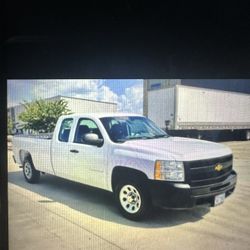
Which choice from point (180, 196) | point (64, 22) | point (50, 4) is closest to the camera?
point (180, 196)

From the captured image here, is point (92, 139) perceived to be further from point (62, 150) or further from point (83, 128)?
point (62, 150)

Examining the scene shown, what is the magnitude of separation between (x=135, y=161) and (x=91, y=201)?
0.36 m

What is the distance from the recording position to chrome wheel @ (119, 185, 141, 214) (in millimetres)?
1637

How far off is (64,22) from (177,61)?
74cm

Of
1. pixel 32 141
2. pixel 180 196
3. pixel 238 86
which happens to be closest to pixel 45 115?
pixel 32 141

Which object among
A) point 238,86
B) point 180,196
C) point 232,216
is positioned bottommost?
point 232,216

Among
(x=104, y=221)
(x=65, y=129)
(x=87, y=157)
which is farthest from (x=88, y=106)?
(x=104, y=221)

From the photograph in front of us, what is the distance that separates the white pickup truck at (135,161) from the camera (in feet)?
5.12

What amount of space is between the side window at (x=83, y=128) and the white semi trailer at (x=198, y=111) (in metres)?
0.33

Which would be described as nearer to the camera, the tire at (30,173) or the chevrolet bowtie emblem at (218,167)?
the chevrolet bowtie emblem at (218,167)

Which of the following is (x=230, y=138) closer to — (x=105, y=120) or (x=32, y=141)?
(x=105, y=120)

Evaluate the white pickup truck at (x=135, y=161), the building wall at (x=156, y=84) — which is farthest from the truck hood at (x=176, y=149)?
the building wall at (x=156, y=84)

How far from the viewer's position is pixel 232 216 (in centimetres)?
169

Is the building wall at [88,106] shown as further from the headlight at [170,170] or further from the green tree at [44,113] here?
the headlight at [170,170]
